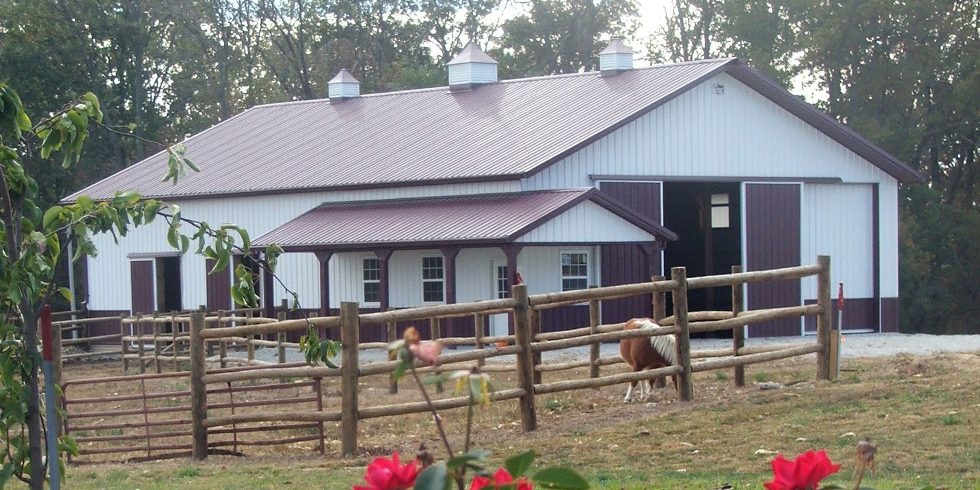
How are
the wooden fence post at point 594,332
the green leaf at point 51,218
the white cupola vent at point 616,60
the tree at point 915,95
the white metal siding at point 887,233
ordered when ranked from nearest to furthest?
1. the green leaf at point 51,218
2. the wooden fence post at point 594,332
3. the white metal siding at point 887,233
4. the white cupola vent at point 616,60
5. the tree at point 915,95

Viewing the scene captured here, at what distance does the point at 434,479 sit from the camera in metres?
3.24

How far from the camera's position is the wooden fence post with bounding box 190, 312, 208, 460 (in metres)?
13.2

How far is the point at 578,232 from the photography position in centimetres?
2506

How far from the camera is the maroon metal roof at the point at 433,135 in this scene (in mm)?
27766

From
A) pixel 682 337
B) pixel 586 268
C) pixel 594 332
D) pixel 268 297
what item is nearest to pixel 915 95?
pixel 586 268

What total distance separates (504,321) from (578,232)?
8.28 ft

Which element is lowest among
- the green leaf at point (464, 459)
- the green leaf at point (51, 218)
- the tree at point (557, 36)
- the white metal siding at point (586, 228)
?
the green leaf at point (464, 459)

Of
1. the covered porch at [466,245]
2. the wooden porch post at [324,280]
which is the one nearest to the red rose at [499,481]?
the covered porch at [466,245]

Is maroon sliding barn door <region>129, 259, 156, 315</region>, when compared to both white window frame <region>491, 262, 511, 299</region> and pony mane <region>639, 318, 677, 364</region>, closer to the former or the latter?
white window frame <region>491, 262, 511, 299</region>

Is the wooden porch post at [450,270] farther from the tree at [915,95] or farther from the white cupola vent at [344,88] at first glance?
the tree at [915,95]

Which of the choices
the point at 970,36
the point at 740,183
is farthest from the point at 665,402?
the point at 970,36

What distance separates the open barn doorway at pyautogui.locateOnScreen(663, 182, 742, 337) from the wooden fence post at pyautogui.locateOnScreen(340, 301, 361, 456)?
1658 cm

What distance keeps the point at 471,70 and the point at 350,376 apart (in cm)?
2255

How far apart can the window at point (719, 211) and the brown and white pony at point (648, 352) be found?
14.5m
